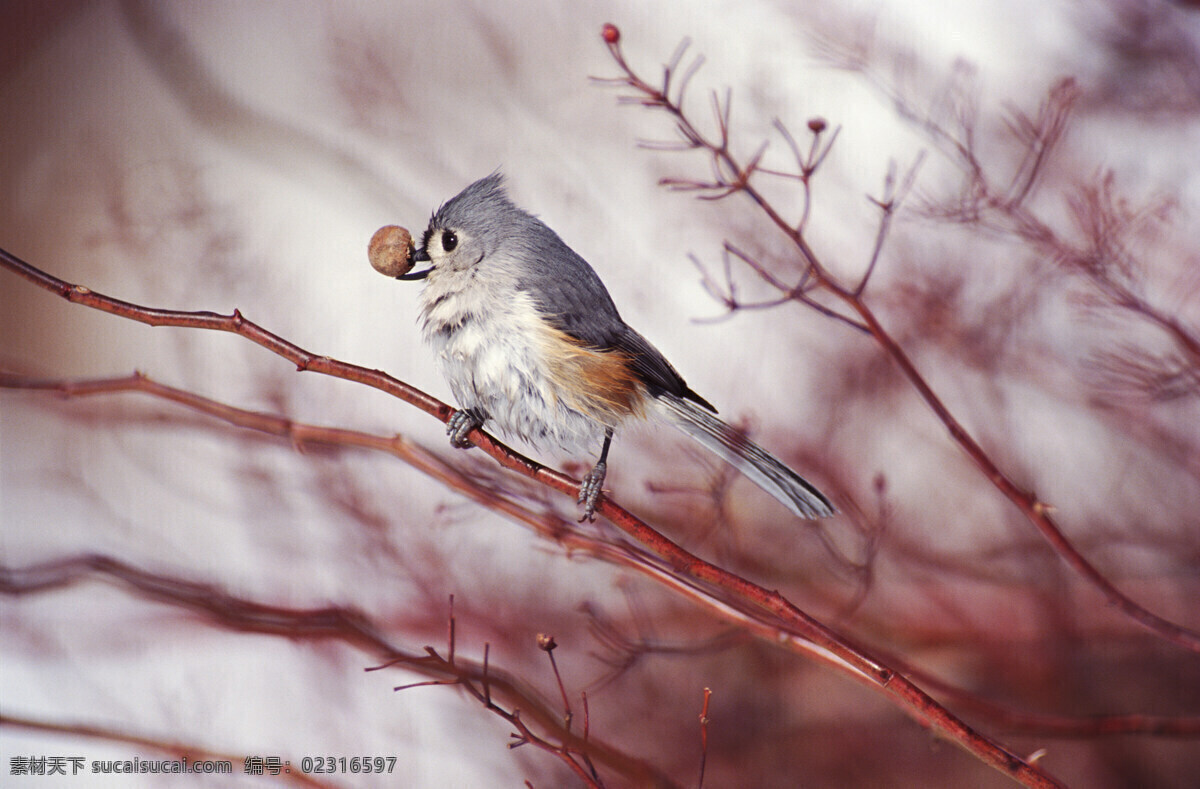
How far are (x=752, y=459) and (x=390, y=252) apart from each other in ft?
0.95

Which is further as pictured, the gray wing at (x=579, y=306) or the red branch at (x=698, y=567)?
the gray wing at (x=579, y=306)

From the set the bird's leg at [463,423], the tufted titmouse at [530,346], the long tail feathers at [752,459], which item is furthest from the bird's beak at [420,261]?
the long tail feathers at [752,459]

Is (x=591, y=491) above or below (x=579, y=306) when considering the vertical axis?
below

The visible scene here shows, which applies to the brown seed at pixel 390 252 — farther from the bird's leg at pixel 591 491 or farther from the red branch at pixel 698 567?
the bird's leg at pixel 591 491

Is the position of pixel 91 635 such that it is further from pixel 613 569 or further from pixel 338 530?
pixel 613 569

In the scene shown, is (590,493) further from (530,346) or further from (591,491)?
(530,346)

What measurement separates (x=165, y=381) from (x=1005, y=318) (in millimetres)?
1080

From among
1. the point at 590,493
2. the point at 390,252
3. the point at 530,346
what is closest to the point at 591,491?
the point at 590,493

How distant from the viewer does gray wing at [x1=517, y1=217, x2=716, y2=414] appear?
0.61m

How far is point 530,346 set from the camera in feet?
1.93

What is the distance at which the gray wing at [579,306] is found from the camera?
2.00ft

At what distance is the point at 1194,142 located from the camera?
0.95 m

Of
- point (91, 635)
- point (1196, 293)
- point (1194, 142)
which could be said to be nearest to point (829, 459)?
point (1196, 293)

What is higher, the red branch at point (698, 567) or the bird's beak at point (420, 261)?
the bird's beak at point (420, 261)
